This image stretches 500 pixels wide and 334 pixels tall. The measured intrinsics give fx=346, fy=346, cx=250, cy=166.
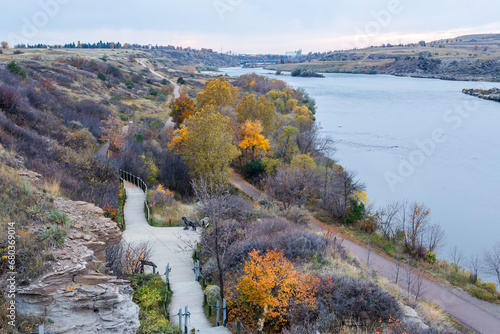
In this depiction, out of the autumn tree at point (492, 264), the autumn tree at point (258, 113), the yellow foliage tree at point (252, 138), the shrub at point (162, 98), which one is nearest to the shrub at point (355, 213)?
the autumn tree at point (492, 264)

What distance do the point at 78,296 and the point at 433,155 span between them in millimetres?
48096

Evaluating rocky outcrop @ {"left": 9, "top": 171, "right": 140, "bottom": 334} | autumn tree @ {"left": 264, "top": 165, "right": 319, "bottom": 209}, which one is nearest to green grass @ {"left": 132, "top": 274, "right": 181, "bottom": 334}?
rocky outcrop @ {"left": 9, "top": 171, "right": 140, "bottom": 334}

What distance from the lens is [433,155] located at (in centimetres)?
4666

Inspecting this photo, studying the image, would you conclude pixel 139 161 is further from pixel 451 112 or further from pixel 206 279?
pixel 451 112

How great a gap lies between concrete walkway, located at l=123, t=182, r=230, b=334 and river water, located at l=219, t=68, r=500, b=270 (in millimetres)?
19379

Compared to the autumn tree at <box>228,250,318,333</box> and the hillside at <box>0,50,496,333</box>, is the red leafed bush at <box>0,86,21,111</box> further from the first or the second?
the autumn tree at <box>228,250,318,333</box>

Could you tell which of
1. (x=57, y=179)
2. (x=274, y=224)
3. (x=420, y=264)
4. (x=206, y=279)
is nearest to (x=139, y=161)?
(x=57, y=179)

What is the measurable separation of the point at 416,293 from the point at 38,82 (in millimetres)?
45174

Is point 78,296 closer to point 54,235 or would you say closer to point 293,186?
point 54,235

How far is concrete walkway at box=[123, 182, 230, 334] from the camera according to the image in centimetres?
1218

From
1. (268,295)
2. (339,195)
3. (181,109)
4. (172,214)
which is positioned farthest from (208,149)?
(181,109)

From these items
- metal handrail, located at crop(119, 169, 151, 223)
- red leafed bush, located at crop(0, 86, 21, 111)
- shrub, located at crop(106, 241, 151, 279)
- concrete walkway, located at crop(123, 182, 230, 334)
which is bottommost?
concrete walkway, located at crop(123, 182, 230, 334)

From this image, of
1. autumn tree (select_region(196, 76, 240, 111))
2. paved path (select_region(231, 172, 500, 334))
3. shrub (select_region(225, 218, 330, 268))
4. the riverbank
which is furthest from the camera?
the riverbank

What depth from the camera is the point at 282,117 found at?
5106 cm
